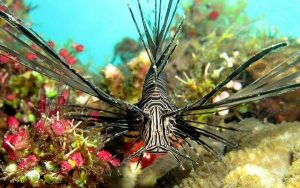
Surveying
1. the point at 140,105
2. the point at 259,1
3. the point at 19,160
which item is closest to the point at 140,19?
the point at 140,105

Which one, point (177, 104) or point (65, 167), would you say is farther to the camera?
point (177, 104)

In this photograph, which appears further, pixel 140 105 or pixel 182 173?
pixel 182 173

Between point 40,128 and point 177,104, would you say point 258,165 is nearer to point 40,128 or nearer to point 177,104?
point 177,104

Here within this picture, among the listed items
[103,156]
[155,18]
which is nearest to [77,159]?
[103,156]

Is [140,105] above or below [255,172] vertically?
above

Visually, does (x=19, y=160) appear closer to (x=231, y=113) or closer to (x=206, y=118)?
(x=206, y=118)

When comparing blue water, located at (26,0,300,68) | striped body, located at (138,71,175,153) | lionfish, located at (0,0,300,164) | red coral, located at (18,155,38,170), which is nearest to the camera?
lionfish, located at (0,0,300,164)

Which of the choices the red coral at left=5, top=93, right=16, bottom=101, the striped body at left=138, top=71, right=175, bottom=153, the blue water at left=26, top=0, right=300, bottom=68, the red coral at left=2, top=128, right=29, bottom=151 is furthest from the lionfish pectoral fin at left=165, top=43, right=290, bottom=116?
the blue water at left=26, top=0, right=300, bottom=68

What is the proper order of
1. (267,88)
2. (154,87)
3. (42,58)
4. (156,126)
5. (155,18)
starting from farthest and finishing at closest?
(155,18)
(154,87)
(156,126)
(267,88)
(42,58)

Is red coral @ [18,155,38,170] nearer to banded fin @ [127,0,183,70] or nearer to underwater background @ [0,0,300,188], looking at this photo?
underwater background @ [0,0,300,188]
